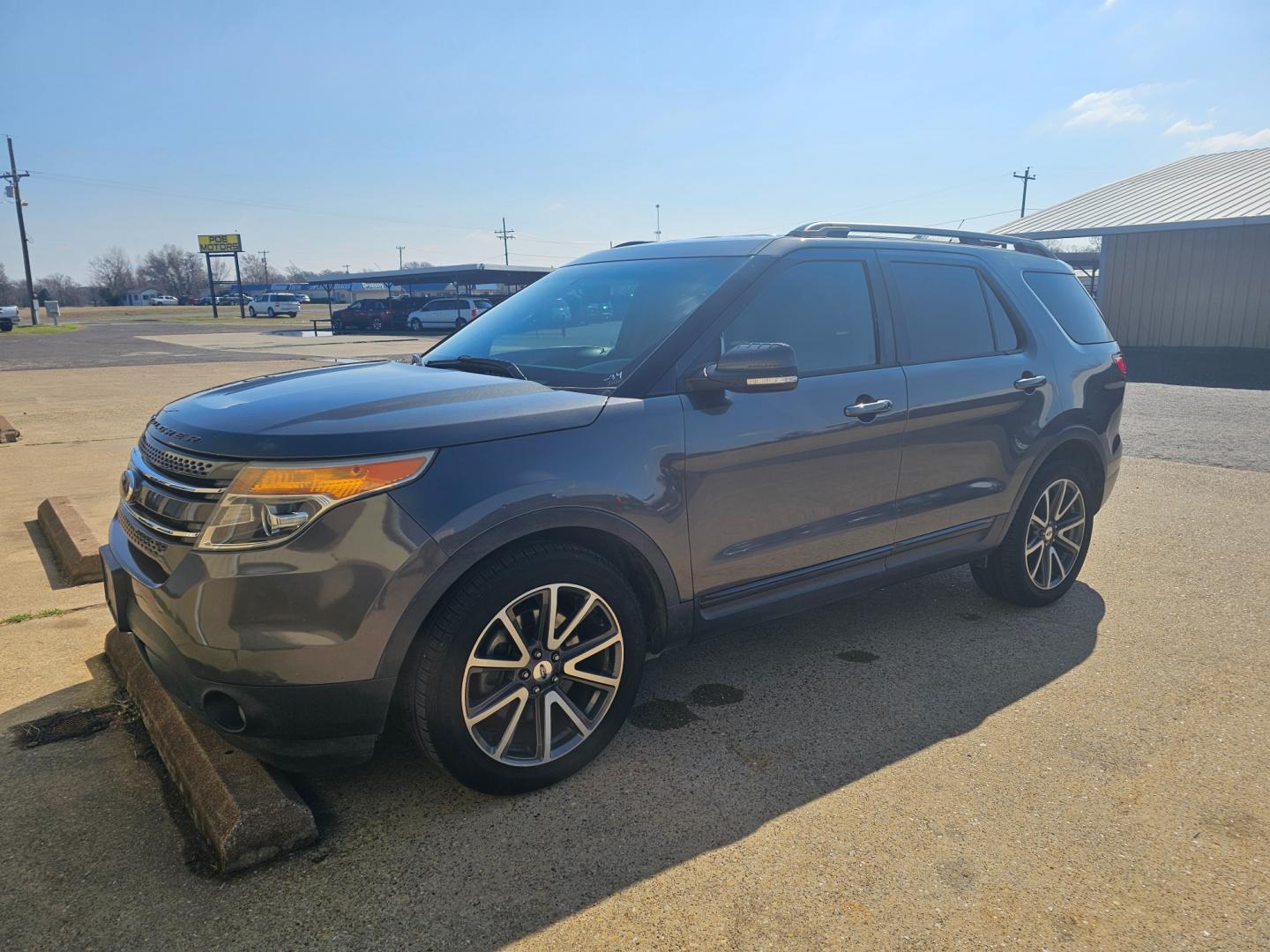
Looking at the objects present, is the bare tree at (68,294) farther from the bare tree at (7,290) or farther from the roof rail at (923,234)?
the roof rail at (923,234)

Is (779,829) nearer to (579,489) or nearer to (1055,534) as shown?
(579,489)

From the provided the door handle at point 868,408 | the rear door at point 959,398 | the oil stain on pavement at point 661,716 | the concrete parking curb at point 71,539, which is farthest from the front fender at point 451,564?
the concrete parking curb at point 71,539

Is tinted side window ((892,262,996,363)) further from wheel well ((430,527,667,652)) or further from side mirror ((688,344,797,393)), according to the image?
wheel well ((430,527,667,652))

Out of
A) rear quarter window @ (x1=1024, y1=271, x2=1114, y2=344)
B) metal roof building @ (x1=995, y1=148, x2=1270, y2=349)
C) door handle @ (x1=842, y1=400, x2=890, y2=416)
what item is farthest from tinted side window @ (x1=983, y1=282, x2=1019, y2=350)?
metal roof building @ (x1=995, y1=148, x2=1270, y2=349)

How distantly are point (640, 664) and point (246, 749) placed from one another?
4.23 feet

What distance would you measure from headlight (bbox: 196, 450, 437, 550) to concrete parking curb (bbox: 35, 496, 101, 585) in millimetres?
2779

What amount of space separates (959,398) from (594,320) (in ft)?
5.60

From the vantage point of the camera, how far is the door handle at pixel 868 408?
356cm

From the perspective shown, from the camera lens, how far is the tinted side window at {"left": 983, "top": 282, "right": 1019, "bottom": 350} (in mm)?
4340

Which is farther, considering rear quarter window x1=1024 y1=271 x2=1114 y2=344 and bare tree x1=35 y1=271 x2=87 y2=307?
bare tree x1=35 y1=271 x2=87 y2=307

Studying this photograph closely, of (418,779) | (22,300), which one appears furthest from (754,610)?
(22,300)

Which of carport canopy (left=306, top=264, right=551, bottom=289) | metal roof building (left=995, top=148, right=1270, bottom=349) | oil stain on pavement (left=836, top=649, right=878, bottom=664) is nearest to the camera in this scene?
oil stain on pavement (left=836, top=649, right=878, bottom=664)

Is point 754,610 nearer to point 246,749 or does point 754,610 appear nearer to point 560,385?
point 560,385

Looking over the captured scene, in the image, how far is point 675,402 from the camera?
310 centimetres
